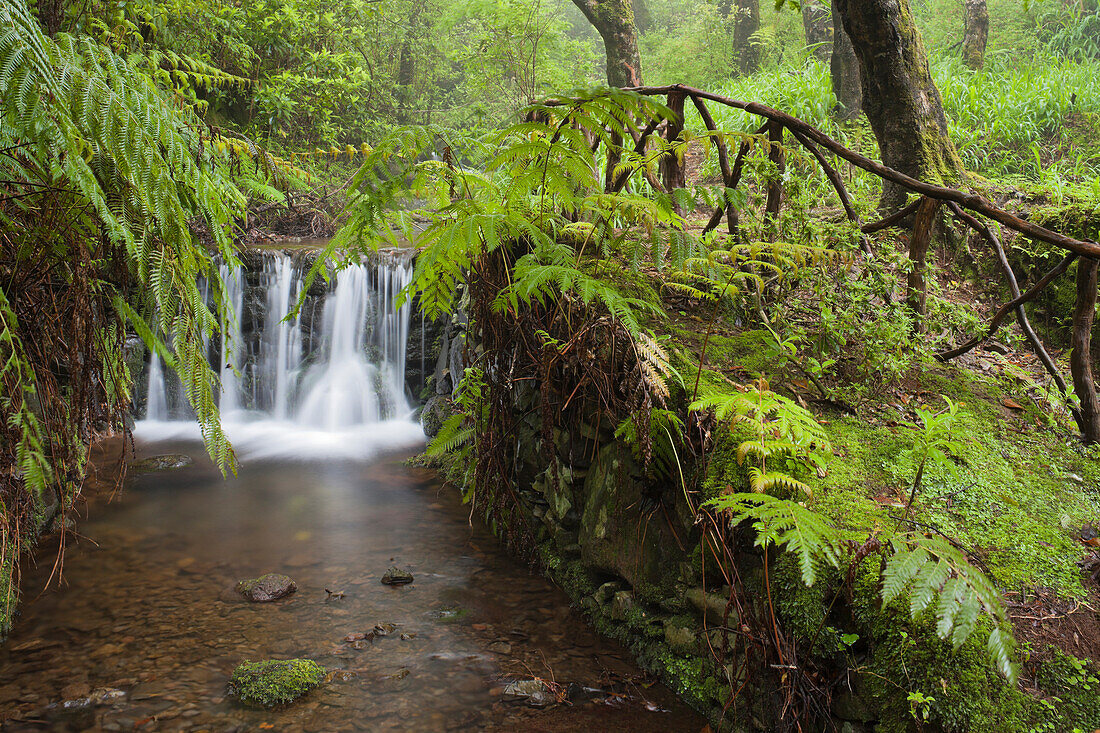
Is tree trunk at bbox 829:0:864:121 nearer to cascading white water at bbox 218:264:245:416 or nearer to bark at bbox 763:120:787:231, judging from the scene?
bark at bbox 763:120:787:231

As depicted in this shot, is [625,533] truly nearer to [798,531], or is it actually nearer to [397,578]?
[798,531]

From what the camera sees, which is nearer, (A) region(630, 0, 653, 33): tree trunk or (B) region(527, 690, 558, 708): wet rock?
(B) region(527, 690, 558, 708): wet rock

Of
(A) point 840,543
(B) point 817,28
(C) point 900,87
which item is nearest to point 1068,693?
(A) point 840,543

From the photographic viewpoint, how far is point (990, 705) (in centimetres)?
173

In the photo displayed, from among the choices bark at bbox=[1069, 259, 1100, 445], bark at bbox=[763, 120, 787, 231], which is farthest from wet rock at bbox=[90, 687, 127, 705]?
bark at bbox=[1069, 259, 1100, 445]

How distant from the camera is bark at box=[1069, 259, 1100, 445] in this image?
2514mm

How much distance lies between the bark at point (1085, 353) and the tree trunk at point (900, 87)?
78.0 inches

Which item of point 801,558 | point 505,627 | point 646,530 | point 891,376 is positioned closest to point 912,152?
point 891,376

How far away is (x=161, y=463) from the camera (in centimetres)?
595

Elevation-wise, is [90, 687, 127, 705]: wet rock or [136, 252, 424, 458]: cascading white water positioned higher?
[136, 252, 424, 458]: cascading white water

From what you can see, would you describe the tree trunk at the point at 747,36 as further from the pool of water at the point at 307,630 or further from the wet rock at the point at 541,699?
the wet rock at the point at 541,699

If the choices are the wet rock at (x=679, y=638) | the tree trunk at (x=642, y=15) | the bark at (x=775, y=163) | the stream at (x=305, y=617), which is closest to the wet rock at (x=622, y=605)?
the stream at (x=305, y=617)

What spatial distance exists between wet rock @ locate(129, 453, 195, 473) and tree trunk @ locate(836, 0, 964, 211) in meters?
6.38

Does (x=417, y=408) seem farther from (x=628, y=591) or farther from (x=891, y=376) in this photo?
(x=891, y=376)
